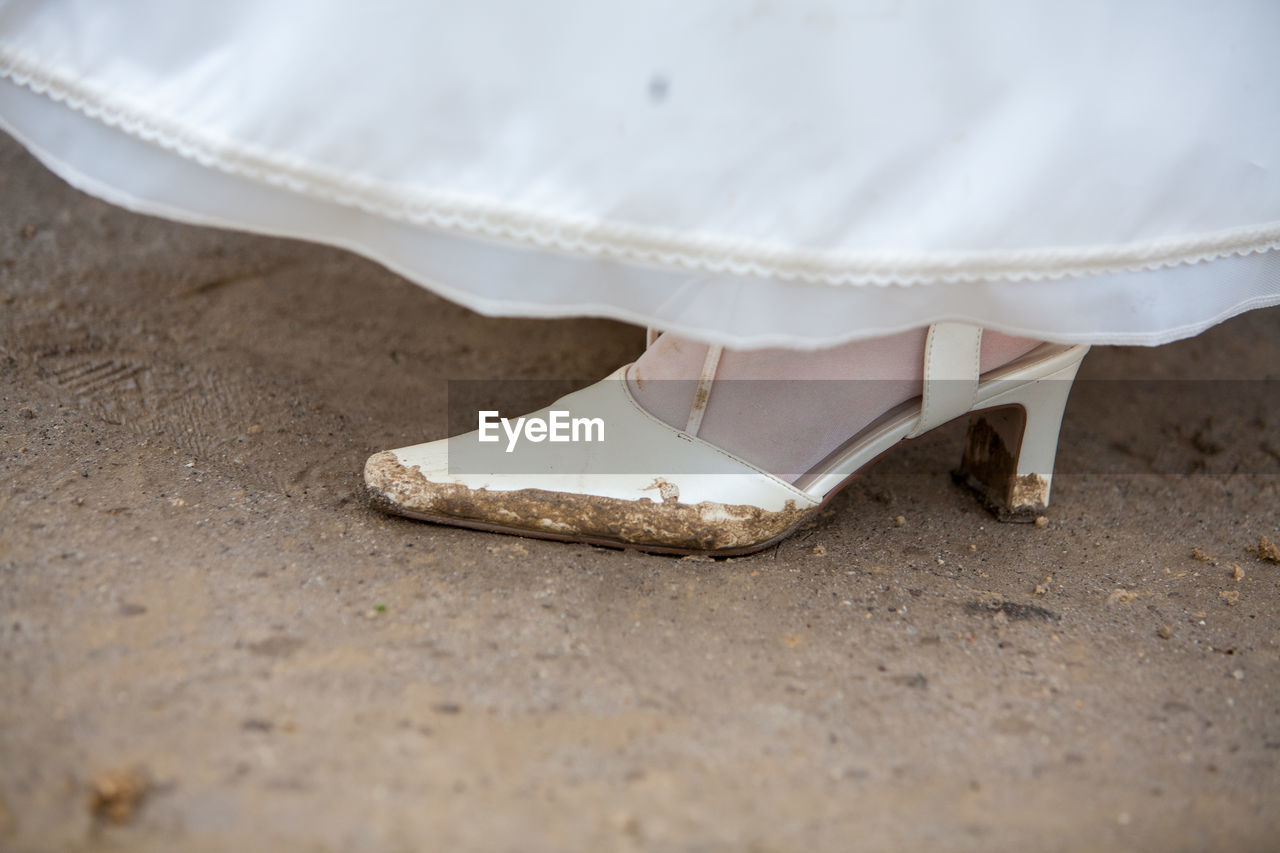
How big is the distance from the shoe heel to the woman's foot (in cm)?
6

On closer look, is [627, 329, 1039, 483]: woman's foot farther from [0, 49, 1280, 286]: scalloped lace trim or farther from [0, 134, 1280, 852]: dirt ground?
[0, 49, 1280, 286]: scalloped lace trim

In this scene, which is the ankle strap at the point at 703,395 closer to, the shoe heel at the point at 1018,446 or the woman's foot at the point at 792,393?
the woman's foot at the point at 792,393

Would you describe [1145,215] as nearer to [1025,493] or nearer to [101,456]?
[1025,493]

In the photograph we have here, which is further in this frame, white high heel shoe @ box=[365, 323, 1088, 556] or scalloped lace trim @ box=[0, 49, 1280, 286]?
white high heel shoe @ box=[365, 323, 1088, 556]

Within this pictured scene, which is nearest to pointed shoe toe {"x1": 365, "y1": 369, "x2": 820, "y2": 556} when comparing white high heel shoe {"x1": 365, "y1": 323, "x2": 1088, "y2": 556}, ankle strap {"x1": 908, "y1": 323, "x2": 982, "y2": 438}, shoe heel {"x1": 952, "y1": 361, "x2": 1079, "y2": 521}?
white high heel shoe {"x1": 365, "y1": 323, "x2": 1088, "y2": 556}

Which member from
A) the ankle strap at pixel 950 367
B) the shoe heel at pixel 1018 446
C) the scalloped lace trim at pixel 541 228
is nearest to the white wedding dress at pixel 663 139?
the scalloped lace trim at pixel 541 228

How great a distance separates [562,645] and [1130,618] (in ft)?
1.72

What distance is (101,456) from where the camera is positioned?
91 cm

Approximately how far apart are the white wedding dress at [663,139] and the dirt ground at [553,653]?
0.89 feet

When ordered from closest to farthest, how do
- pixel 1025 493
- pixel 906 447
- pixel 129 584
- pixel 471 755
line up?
pixel 471 755 < pixel 129 584 < pixel 1025 493 < pixel 906 447

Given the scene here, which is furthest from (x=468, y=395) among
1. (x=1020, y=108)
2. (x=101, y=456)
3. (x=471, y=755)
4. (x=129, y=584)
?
(x=1020, y=108)

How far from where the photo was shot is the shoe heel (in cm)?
92

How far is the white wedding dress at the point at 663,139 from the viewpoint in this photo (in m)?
0.61

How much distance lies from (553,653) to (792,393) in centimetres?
34
